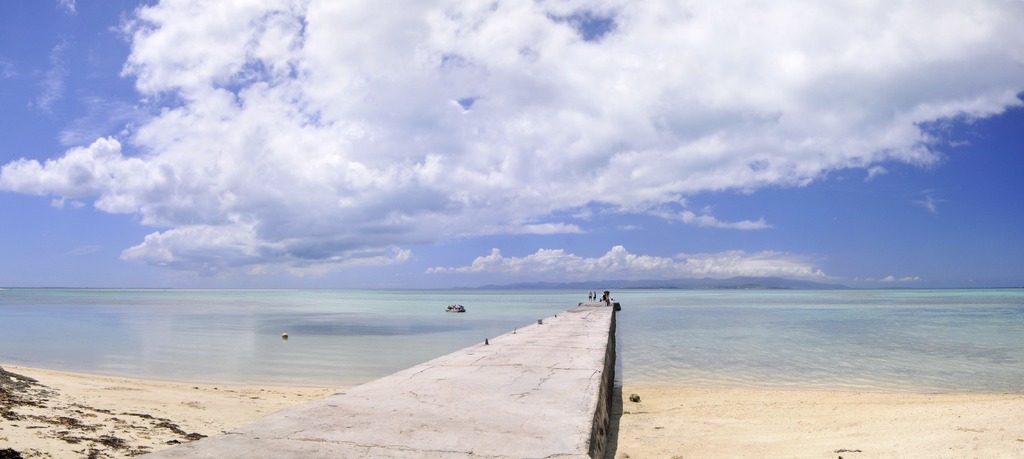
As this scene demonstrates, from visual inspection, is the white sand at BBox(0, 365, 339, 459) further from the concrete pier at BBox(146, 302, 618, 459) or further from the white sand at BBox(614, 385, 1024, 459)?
the white sand at BBox(614, 385, 1024, 459)

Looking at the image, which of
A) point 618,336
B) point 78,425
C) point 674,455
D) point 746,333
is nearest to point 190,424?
point 78,425

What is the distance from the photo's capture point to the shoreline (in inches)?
267

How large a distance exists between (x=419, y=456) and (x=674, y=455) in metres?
4.02

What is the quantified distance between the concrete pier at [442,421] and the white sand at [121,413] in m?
2.27

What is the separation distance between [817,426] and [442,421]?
6150mm

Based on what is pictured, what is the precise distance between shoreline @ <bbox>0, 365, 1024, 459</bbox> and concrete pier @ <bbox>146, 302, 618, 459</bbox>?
1.32 metres

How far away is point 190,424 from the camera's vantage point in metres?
8.36

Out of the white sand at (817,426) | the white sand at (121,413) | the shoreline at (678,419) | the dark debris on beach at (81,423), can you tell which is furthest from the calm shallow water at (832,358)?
the dark debris on beach at (81,423)

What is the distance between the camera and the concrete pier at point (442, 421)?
14.9 ft

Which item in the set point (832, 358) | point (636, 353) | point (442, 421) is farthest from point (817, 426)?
point (636, 353)

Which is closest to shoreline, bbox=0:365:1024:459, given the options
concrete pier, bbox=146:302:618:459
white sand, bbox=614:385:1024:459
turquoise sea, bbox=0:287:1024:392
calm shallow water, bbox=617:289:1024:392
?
white sand, bbox=614:385:1024:459

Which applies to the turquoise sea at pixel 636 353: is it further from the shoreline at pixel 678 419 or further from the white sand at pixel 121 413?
the white sand at pixel 121 413

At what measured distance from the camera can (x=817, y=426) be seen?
29.0ft

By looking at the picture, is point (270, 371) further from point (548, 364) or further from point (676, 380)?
point (676, 380)
